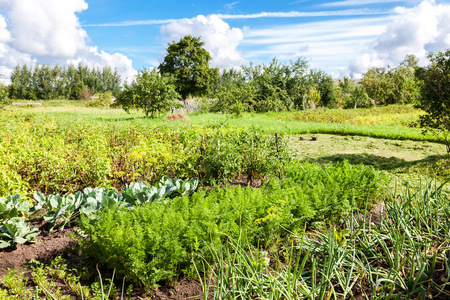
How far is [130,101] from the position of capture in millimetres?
17578

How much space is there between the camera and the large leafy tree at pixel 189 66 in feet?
120

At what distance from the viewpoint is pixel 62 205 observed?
333 centimetres

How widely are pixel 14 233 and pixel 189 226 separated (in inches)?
73.1

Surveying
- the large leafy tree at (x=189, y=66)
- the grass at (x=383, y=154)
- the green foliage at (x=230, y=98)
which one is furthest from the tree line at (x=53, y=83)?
the grass at (x=383, y=154)

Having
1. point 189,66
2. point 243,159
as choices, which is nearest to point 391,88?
point 189,66

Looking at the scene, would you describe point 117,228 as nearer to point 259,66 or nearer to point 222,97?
point 222,97

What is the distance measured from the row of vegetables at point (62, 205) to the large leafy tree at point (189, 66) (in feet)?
111

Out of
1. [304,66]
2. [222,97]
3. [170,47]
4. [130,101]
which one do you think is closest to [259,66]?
[304,66]

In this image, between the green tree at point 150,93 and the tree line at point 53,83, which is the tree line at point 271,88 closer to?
the green tree at point 150,93

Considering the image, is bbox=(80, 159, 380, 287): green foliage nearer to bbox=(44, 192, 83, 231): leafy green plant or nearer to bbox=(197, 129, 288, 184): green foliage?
bbox=(44, 192, 83, 231): leafy green plant

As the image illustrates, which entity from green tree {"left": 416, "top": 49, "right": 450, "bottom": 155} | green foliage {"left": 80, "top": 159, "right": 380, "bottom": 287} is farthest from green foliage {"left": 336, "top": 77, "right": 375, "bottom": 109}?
green foliage {"left": 80, "top": 159, "right": 380, "bottom": 287}

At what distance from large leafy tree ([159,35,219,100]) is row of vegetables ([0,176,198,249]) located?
3376 cm

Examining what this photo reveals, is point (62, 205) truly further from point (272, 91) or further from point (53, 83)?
point (53, 83)

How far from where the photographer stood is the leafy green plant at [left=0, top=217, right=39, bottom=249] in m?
2.89
